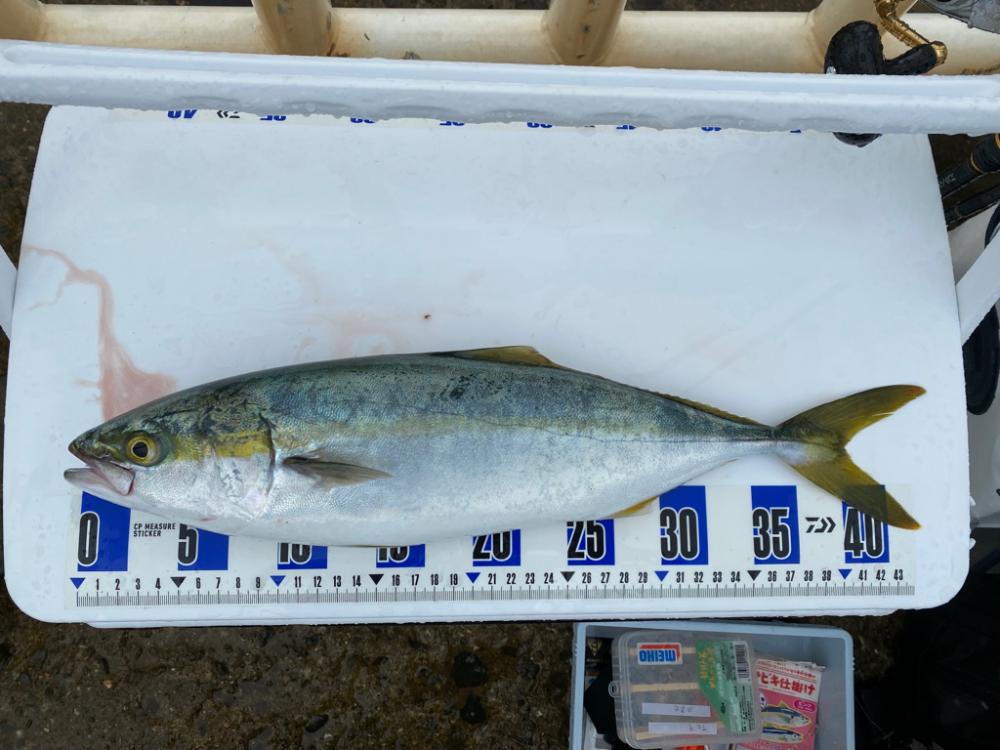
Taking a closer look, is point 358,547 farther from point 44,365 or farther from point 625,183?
point 625,183

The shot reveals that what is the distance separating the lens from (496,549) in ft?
6.47

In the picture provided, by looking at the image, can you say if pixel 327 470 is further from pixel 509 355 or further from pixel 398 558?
pixel 509 355

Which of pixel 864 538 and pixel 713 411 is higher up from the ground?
pixel 713 411

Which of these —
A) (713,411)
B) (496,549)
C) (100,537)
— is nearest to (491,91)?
(713,411)

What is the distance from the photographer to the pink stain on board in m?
1.94

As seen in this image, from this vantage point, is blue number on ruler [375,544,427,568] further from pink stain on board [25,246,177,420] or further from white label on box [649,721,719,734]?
white label on box [649,721,719,734]

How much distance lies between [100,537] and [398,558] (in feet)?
2.48

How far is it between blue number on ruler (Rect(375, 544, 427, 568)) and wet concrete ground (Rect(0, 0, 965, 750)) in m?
0.74

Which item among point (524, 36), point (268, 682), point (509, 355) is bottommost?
point (268, 682)

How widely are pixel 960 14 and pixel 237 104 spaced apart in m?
1.34

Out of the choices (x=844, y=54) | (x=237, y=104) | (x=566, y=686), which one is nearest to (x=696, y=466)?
(x=844, y=54)

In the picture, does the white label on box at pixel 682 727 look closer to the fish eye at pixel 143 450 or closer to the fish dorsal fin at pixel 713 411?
the fish dorsal fin at pixel 713 411

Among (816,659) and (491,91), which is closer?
(491,91)

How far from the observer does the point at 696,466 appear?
6.20ft
